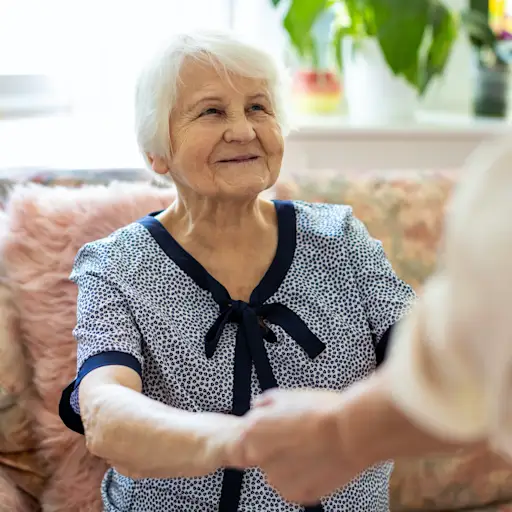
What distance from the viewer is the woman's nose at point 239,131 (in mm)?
1260

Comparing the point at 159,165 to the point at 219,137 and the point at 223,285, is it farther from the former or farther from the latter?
the point at 223,285

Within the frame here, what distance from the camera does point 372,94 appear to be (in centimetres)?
229

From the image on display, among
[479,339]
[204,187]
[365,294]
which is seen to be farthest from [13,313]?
[479,339]

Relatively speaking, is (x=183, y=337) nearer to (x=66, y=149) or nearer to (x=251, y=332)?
(x=251, y=332)

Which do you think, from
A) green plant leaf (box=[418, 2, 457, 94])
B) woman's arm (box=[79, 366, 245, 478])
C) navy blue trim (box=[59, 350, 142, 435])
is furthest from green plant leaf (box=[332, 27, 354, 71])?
woman's arm (box=[79, 366, 245, 478])

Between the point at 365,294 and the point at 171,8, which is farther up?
the point at 171,8

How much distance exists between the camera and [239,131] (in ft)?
4.14

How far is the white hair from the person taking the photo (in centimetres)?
125

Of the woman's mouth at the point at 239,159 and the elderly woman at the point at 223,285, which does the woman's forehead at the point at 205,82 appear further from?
the woman's mouth at the point at 239,159

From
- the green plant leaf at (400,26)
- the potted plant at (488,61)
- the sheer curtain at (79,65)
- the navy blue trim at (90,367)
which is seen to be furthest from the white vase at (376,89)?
the navy blue trim at (90,367)

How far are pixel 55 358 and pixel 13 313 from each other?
116 millimetres

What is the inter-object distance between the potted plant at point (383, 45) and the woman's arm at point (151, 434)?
1.43 meters

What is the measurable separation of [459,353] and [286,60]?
2.04 metres

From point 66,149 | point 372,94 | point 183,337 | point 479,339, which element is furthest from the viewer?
point 372,94
